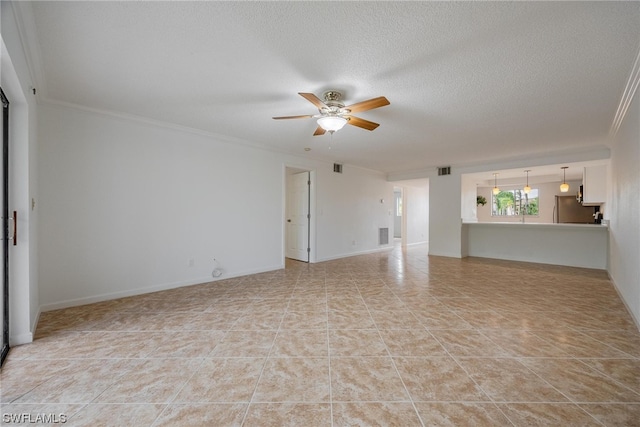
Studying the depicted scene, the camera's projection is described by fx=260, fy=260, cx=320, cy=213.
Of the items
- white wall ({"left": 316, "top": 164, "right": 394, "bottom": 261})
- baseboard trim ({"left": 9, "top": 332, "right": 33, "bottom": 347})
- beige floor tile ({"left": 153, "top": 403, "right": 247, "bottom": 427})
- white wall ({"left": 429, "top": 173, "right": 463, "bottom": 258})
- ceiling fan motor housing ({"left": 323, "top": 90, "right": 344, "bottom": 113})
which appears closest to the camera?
beige floor tile ({"left": 153, "top": 403, "right": 247, "bottom": 427})

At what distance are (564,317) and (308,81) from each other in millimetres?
3735

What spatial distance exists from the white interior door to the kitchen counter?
13.7ft

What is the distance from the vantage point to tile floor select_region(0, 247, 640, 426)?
1.50 meters

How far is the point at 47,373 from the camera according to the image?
185 cm

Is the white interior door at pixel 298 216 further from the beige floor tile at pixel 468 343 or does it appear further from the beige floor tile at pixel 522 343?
the beige floor tile at pixel 522 343

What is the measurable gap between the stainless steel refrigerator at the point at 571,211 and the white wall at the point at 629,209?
466 centimetres

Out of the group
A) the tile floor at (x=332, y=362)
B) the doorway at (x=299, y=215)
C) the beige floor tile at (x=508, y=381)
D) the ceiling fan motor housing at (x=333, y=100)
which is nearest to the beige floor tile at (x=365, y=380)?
the tile floor at (x=332, y=362)

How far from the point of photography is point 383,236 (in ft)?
26.5

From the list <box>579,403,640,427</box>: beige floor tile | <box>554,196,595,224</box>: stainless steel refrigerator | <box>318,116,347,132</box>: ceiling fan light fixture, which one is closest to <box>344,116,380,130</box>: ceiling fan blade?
<box>318,116,347,132</box>: ceiling fan light fixture

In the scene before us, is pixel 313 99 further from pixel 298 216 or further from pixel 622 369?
pixel 298 216

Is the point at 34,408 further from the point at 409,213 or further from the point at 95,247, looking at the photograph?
the point at 409,213

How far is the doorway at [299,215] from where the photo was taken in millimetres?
6105
